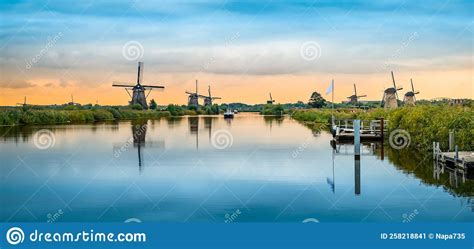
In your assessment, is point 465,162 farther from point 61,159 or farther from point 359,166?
point 61,159

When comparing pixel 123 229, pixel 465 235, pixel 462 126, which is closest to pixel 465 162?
pixel 462 126

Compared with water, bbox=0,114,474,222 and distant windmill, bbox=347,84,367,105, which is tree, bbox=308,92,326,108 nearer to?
distant windmill, bbox=347,84,367,105

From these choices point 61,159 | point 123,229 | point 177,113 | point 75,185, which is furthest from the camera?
point 177,113

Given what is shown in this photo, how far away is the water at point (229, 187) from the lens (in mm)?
9875

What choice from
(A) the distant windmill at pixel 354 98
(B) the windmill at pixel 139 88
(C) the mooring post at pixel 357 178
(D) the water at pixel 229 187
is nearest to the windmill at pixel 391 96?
(A) the distant windmill at pixel 354 98

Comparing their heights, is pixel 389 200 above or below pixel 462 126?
below

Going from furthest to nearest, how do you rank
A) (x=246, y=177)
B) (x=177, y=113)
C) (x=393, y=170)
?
1. (x=177, y=113)
2. (x=393, y=170)
3. (x=246, y=177)

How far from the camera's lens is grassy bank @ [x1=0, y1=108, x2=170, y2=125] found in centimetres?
4119

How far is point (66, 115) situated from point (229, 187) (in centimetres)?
3747

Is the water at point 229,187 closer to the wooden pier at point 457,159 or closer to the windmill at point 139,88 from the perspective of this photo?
the wooden pier at point 457,159

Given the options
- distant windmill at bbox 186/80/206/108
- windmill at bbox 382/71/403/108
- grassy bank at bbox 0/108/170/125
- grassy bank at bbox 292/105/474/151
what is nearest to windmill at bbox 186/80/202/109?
distant windmill at bbox 186/80/206/108

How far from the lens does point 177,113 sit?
70125 millimetres

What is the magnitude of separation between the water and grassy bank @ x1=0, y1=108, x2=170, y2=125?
879 inches

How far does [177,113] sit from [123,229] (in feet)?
209
